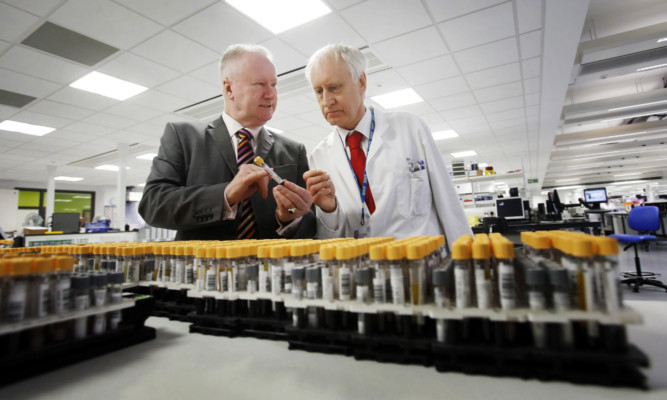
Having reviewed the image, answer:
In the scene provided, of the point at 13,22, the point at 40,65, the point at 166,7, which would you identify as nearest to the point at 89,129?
the point at 40,65

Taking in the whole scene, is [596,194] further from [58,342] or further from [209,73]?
[58,342]

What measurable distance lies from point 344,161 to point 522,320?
119 centimetres

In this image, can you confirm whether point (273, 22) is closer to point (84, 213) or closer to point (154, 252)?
point (154, 252)

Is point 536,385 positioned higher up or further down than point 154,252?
further down

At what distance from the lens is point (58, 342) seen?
0.62 meters

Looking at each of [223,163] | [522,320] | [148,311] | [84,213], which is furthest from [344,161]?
[84,213]

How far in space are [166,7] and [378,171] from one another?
251 centimetres

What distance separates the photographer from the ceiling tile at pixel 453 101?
502 cm

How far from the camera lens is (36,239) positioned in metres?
4.04

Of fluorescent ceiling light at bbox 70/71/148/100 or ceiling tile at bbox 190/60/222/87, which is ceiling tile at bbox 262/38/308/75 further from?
fluorescent ceiling light at bbox 70/71/148/100

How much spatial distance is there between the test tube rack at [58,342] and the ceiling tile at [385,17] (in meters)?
2.95

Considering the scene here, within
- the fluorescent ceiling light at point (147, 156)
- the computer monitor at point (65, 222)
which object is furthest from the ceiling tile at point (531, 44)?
the fluorescent ceiling light at point (147, 156)

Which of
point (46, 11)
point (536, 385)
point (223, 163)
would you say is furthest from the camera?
point (46, 11)

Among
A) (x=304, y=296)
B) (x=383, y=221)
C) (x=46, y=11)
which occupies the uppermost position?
(x=46, y=11)
